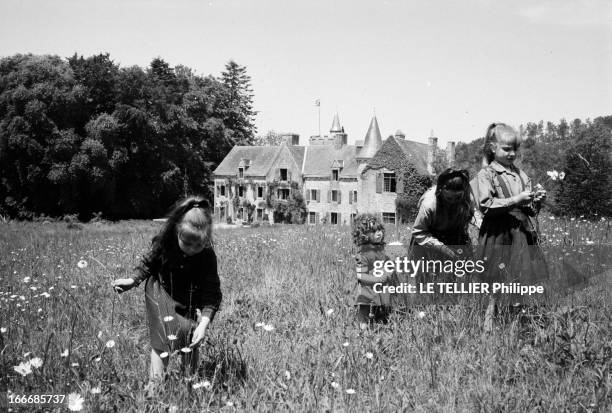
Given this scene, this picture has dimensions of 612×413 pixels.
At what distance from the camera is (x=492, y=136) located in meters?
4.39

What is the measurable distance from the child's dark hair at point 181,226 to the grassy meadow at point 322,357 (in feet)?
1.85

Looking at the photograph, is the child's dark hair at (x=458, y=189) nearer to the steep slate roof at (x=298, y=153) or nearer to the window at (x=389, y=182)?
the window at (x=389, y=182)

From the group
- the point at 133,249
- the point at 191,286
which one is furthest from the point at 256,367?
the point at 133,249

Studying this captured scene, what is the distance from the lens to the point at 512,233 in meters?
4.21

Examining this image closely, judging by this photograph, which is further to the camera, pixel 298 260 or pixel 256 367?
pixel 298 260

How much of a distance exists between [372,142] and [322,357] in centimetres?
4331

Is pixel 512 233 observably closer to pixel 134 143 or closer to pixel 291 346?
pixel 291 346

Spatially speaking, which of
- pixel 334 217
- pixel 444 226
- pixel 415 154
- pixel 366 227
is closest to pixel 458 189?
pixel 444 226

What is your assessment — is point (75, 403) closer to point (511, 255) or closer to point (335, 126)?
point (511, 255)

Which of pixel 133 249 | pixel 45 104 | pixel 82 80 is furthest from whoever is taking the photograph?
pixel 82 80

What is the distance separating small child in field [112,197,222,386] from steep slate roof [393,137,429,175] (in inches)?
1465

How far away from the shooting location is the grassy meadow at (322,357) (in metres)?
Answer: 2.73

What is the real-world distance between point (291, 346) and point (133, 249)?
6.75m

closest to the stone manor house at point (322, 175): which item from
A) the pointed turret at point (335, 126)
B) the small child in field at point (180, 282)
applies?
the pointed turret at point (335, 126)
